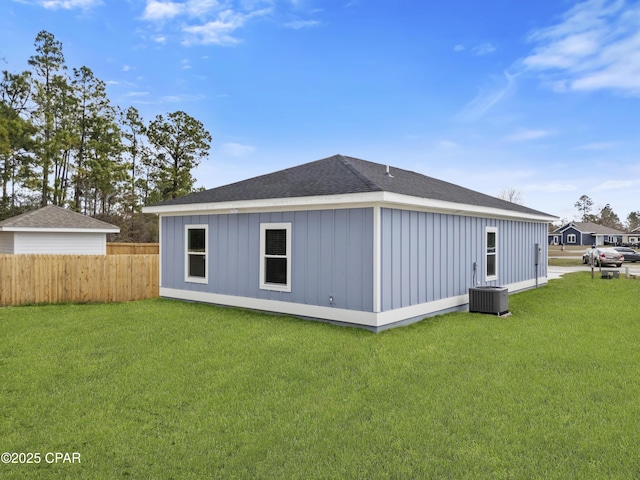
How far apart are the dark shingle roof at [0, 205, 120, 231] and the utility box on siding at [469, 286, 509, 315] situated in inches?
627

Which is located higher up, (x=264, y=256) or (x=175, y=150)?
(x=175, y=150)

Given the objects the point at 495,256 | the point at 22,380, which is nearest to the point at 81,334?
the point at 22,380

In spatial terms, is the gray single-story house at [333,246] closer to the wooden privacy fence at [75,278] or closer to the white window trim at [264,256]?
the white window trim at [264,256]

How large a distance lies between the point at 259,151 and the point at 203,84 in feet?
16.1

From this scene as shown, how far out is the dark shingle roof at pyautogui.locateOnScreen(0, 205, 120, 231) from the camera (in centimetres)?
1584

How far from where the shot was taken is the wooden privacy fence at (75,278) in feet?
35.2

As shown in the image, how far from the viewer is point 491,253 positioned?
35.9ft

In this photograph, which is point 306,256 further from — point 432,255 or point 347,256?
point 432,255

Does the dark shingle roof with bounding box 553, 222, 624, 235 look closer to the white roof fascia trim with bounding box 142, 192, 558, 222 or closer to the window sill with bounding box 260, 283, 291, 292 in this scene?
the white roof fascia trim with bounding box 142, 192, 558, 222

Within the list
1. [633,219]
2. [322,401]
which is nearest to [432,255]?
[322,401]

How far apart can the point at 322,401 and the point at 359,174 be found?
5.35 m

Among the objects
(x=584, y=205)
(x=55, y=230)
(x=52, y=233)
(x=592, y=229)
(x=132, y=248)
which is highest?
(x=584, y=205)

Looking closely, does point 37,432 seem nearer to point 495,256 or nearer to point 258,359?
point 258,359

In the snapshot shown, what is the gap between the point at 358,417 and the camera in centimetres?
383
